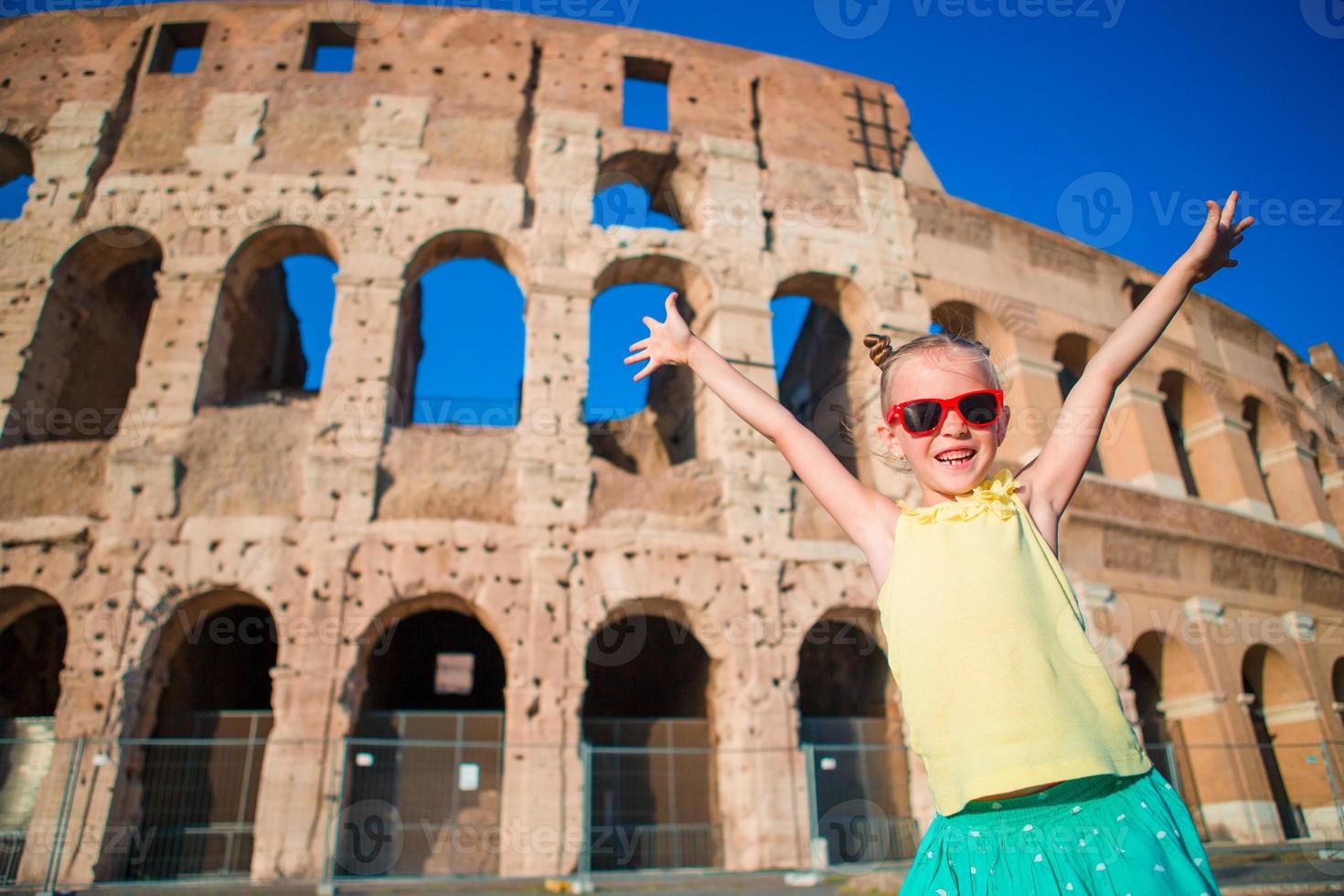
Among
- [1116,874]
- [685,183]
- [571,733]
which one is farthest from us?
[685,183]

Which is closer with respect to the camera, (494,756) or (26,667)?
(494,756)

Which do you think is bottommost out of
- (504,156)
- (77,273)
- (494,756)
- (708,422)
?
(494,756)

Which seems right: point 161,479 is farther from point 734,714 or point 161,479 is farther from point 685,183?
point 685,183

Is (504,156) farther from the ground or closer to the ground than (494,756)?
farther from the ground

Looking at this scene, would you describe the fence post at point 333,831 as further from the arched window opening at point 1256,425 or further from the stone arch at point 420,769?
the arched window opening at point 1256,425

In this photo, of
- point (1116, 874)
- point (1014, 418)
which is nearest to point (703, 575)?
point (1014, 418)

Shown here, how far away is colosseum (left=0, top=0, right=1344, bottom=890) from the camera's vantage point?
8977 mm

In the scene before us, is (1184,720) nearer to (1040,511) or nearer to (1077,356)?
(1077,356)

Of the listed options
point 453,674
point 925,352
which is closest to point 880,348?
point 925,352

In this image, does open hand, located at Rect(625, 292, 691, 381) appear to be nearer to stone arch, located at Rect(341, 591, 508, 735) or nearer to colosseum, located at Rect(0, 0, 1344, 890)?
colosseum, located at Rect(0, 0, 1344, 890)

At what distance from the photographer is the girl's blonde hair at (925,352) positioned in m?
1.84

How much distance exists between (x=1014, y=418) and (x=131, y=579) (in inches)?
442

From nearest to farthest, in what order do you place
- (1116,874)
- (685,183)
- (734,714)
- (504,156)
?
(1116,874) → (734,714) → (504,156) → (685,183)

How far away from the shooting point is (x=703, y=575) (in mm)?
10023
